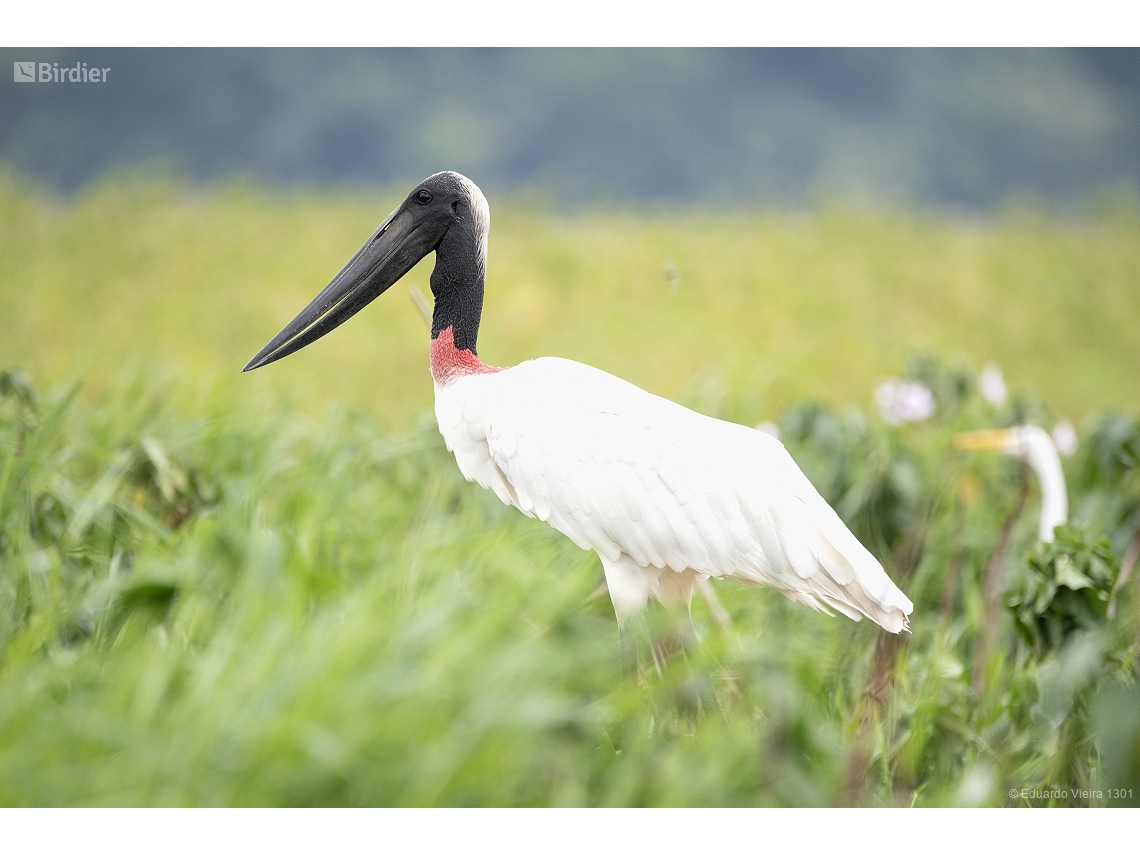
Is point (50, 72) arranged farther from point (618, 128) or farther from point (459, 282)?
point (618, 128)

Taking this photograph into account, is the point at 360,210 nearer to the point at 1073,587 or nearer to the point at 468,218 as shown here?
the point at 468,218

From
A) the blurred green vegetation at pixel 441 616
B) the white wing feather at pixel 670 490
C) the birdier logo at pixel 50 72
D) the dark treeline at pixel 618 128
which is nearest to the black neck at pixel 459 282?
the white wing feather at pixel 670 490

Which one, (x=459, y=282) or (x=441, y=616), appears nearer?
(x=441, y=616)

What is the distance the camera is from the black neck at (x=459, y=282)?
9.21ft

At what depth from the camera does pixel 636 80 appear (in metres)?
10.6

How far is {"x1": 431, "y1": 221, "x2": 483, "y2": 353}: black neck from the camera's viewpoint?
281 cm

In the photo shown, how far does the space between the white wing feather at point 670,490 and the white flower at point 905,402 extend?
1918mm

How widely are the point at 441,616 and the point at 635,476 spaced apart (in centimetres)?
73

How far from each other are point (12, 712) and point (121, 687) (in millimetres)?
180

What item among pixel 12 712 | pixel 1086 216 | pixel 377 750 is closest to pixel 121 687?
pixel 12 712

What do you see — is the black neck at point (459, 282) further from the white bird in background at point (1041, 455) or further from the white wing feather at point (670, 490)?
the white bird in background at point (1041, 455)

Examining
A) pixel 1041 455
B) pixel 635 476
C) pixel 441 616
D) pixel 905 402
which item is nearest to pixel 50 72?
pixel 635 476

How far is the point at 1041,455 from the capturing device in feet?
12.5

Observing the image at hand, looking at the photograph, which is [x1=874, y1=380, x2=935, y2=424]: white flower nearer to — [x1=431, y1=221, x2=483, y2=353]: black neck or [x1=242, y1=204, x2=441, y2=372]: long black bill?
[x1=431, y1=221, x2=483, y2=353]: black neck
